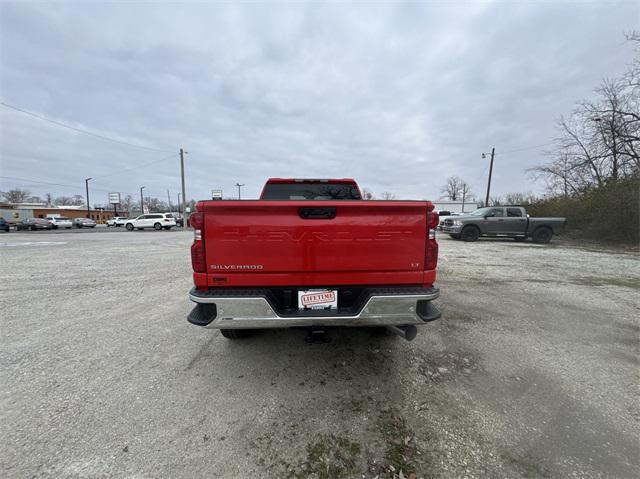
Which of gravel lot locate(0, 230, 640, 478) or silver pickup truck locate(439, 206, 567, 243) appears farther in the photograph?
silver pickup truck locate(439, 206, 567, 243)

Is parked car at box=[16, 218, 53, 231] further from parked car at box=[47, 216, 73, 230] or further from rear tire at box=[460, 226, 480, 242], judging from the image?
rear tire at box=[460, 226, 480, 242]

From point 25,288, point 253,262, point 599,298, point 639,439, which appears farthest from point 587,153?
point 25,288

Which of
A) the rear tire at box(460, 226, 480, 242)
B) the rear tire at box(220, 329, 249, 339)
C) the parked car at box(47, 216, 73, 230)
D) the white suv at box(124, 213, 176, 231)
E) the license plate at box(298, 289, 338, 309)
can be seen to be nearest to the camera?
the license plate at box(298, 289, 338, 309)

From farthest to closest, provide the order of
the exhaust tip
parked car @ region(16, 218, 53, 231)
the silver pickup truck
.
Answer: parked car @ region(16, 218, 53, 231) < the silver pickup truck < the exhaust tip

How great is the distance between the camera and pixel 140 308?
456 cm

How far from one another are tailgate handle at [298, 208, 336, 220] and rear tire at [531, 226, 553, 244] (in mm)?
17009

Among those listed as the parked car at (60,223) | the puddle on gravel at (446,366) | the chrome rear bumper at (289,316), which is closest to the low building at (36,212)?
the parked car at (60,223)

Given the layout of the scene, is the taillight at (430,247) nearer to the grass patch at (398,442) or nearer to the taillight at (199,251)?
the grass patch at (398,442)

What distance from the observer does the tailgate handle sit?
2.30 metres

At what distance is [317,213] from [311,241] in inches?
9.7

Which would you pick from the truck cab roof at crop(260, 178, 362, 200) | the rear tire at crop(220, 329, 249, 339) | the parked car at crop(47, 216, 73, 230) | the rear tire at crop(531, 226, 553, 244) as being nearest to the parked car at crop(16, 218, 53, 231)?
the parked car at crop(47, 216, 73, 230)

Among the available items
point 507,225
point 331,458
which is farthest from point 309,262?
point 507,225

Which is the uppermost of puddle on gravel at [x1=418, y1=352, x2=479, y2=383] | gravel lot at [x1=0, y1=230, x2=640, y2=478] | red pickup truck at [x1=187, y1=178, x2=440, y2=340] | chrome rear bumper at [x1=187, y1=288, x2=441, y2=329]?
red pickup truck at [x1=187, y1=178, x2=440, y2=340]

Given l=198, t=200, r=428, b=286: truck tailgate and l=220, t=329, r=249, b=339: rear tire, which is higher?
l=198, t=200, r=428, b=286: truck tailgate
